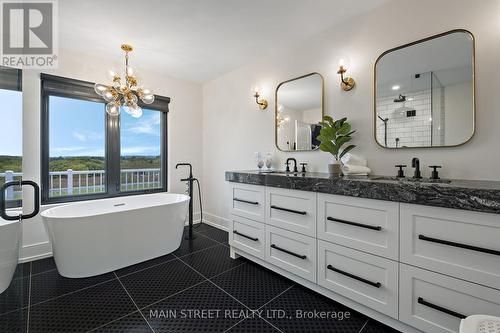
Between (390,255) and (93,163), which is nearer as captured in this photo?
(390,255)

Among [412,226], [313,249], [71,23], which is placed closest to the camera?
[412,226]

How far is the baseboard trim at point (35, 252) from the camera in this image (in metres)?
2.59

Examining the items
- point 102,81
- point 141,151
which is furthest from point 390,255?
point 102,81

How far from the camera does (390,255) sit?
58.8 inches

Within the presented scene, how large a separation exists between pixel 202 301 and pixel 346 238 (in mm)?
1274

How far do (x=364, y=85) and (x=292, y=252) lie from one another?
5.50 ft

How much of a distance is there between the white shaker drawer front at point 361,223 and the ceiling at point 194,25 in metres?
1.73

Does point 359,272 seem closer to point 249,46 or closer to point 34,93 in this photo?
point 249,46

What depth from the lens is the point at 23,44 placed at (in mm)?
2436

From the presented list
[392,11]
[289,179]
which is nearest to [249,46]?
[392,11]

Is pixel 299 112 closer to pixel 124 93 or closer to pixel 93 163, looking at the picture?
pixel 124 93

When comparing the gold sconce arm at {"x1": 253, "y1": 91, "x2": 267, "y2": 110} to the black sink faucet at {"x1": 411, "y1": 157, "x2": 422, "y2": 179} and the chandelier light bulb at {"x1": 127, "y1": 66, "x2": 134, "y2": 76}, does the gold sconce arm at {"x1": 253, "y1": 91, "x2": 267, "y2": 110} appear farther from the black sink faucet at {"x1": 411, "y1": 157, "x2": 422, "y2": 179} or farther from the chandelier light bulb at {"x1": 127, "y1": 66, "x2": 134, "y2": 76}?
the black sink faucet at {"x1": 411, "y1": 157, "x2": 422, "y2": 179}

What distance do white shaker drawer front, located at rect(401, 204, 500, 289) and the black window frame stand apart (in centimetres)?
341

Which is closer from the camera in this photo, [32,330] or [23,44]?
[32,330]
